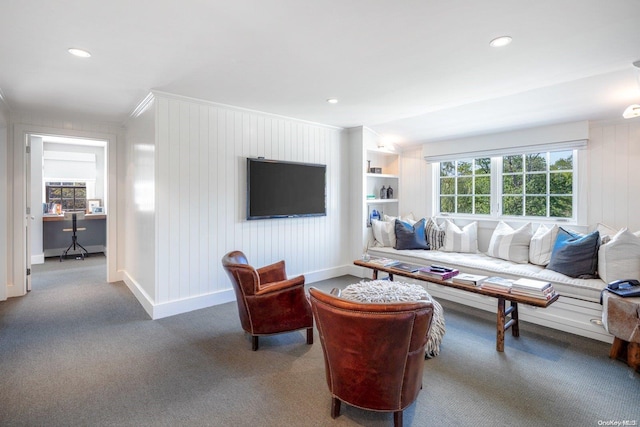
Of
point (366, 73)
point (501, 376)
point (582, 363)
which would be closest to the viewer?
point (501, 376)

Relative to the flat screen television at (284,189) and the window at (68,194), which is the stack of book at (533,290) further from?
the window at (68,194)

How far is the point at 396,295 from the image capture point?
241cm

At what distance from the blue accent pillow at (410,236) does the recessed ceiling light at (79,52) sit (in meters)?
4.07

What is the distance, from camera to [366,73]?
9.47 ft

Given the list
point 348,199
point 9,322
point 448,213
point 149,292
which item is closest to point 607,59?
point 448,213

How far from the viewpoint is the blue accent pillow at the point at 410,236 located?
15.7 ft

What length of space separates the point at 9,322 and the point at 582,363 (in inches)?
211

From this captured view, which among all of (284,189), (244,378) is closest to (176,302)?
(244,378)

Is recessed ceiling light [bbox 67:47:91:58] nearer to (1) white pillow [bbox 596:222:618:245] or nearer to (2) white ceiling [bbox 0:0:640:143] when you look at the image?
(2) white ceiling [bbox 0:0:640:143]

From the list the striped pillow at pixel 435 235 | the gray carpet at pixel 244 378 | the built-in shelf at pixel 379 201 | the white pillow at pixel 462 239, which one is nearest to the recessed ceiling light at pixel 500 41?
the gray carpet at pixel 244 378

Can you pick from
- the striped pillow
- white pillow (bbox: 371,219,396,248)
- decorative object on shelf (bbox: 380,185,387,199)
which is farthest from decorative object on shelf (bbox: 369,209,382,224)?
the striped pillow

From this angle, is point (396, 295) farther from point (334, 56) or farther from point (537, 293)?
point (334, 56)

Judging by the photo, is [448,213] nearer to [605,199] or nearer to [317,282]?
[605,199]

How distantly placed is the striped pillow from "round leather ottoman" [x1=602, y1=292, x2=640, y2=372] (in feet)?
7.17
